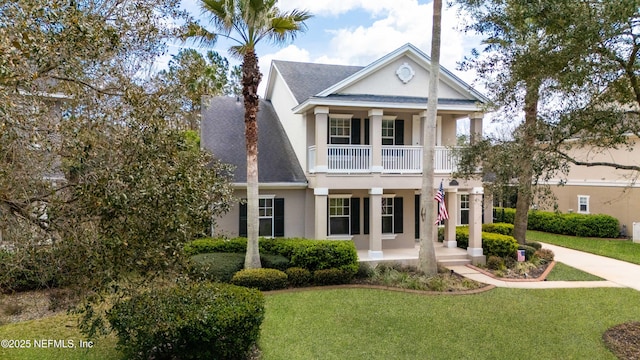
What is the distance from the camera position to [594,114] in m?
7.81

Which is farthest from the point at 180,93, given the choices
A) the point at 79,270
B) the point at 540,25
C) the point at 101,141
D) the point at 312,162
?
the point at 312,162

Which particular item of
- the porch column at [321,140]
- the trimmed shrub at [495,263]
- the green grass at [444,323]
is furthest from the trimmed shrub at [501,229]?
the porch column at [321,140]

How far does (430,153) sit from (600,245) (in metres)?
13.8

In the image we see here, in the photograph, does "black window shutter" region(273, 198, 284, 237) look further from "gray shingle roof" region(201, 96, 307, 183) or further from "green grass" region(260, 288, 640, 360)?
"green grass" region(260, 288, 640, 360)

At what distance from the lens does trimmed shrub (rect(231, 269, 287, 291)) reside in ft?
40.5

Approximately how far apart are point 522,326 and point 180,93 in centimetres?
943

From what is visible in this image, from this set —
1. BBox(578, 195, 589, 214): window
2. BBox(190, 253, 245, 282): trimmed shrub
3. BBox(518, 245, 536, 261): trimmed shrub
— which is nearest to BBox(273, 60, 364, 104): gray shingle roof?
BBox(190, 253, 245, 282): trimmed shrub

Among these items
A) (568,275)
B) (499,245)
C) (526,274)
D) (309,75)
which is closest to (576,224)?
(568,275)

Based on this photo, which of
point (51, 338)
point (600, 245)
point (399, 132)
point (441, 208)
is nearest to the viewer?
point (51, 338)

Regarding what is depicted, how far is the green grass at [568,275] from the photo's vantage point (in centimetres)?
1466

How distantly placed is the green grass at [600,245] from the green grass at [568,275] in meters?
3.76

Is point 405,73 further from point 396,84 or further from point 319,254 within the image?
point 319,254

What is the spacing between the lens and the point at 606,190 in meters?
24.2

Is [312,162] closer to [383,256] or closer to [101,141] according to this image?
[383,256]
